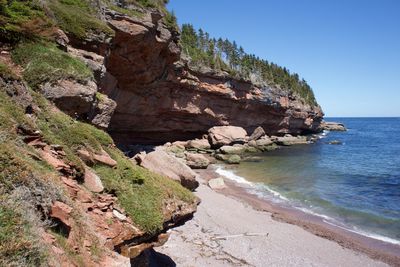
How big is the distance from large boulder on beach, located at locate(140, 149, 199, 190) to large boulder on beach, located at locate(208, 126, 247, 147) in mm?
31193

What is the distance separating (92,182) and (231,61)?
61.8 m

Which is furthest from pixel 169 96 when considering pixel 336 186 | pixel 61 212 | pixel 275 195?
pixel 61 212

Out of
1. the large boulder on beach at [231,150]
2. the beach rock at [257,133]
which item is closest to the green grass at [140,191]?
the large boulder on beach at [231,150]

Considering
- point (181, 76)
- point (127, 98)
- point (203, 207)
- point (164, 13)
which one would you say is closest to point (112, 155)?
point (203, 207)

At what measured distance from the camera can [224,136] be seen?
2194 inches

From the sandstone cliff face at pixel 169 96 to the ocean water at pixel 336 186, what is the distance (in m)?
13.3

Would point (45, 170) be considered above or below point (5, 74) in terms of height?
below

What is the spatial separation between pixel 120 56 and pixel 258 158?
26.4m

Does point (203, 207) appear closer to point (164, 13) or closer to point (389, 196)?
point (389, 196)

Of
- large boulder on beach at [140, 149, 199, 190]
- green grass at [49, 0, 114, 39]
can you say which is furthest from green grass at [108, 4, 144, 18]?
large boulder on beach at [140, 149, 199, 190]

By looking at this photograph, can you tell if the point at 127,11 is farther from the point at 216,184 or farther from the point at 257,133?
the point at 257,133

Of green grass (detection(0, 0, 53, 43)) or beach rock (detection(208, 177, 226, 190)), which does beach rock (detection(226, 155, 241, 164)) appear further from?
green grass (detection(0, 0, 53, 43))

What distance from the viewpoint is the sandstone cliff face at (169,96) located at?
29844mm

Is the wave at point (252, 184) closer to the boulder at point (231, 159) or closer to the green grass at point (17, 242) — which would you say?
the boulder at point (231, 159)
